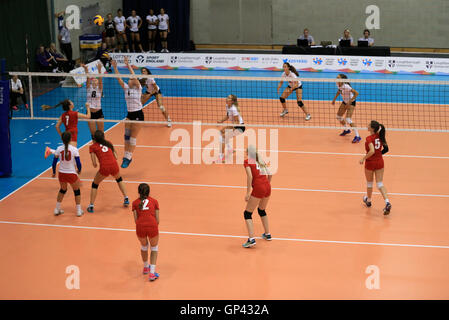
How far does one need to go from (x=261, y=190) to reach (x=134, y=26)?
72.6ft

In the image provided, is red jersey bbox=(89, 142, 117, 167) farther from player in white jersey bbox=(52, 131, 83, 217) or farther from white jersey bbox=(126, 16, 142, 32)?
white jersey bbox=(126, 16, 142, 32)

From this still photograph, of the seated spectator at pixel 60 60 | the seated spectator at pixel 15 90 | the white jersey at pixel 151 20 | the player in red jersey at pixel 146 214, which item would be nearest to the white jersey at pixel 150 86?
the seated spectator at pixel 15 90

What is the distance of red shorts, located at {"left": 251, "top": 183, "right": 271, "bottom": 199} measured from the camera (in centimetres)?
1109

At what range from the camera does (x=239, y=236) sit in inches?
470

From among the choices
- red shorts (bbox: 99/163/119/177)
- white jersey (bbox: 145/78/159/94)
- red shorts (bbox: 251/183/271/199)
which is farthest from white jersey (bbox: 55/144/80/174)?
white jersey (bbox: 145/78/159/94)

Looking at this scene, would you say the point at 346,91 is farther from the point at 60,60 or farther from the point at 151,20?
the point at 151,20

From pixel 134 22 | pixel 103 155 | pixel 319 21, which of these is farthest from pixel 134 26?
pixel 103 155

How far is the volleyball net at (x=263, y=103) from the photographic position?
65.3ft

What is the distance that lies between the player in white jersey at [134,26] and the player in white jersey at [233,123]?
16.6 meters

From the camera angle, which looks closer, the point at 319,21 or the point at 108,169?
the point at 108,169

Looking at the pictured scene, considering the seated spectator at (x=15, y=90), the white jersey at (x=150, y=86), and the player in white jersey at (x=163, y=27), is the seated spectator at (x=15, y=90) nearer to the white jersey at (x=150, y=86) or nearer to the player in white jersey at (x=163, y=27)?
the white jersey at (x=150, y=86)

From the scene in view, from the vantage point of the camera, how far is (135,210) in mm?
9977
